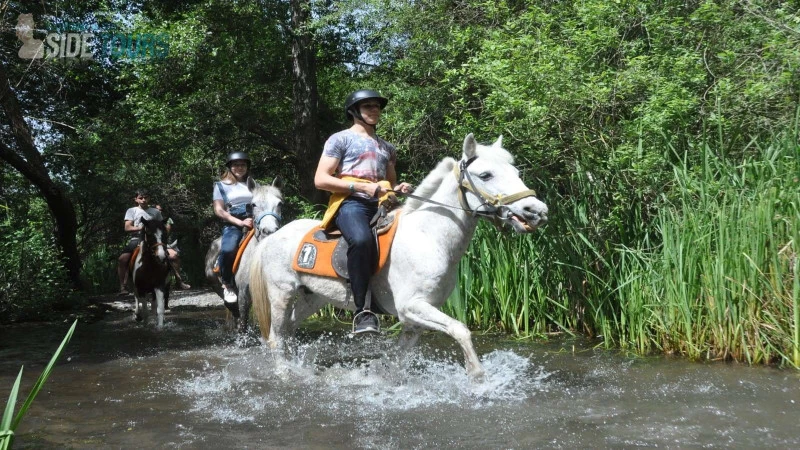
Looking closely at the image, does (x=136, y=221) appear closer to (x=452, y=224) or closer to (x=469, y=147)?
(x=452, y=224)

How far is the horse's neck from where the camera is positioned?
18.4 ft

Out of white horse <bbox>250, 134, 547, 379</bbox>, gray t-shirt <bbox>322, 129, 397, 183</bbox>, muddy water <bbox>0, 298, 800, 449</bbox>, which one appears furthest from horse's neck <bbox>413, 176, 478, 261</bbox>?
muddy water <bbox>0, 298, 800, 449</bbox>

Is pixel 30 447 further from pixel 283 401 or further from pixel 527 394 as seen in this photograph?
pixel 527 394

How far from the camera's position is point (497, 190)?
209 inches

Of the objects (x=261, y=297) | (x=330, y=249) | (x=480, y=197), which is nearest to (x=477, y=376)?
(x=480, y=197)

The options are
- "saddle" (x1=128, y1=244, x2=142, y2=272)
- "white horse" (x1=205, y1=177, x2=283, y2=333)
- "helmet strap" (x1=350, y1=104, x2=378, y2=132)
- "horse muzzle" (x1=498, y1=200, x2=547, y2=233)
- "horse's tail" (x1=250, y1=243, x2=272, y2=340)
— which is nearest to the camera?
"horse muzzle" (x1=498, y1=200, x2=547, y2=233)

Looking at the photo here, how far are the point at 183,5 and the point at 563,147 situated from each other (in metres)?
13.2

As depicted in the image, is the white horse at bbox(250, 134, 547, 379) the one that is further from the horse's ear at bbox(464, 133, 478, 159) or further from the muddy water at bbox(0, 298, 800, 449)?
the muddy water at bbox(0, 298, 800, 449)

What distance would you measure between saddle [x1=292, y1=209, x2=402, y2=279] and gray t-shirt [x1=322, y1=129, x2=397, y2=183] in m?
0.40

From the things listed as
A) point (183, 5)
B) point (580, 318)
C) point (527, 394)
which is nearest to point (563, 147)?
point (580, 318)

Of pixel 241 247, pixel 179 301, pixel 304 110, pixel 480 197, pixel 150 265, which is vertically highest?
pixel 304 110

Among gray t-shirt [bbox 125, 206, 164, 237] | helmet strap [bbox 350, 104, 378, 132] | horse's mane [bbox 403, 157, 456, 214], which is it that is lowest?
gray t-shirt [bbox 125, 206, 164, 237]

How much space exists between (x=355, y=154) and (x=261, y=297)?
5.70ft

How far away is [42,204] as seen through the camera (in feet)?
75.8
